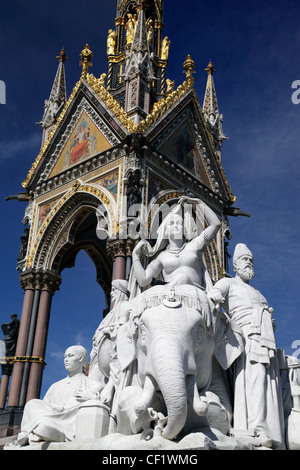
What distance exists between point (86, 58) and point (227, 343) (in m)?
20.0

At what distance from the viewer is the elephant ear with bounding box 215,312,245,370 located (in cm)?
430

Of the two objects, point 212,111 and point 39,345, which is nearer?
point 39,345

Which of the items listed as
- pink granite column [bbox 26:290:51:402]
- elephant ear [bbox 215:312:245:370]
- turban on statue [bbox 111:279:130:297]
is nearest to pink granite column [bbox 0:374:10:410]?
pink granite column [bbox 26:290:51:402]

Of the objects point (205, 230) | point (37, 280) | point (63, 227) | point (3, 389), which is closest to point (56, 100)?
point (63, 227)

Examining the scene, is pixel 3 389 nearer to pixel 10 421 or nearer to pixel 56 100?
pixel 10 421

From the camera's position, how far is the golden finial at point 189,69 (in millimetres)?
21828

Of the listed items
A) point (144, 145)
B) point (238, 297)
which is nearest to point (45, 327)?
point (144, 145)

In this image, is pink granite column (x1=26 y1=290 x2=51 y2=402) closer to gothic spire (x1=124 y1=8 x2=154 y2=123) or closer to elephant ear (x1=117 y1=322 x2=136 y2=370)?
gothic spire (x1=124 y1=8 x2=154 y2=123)

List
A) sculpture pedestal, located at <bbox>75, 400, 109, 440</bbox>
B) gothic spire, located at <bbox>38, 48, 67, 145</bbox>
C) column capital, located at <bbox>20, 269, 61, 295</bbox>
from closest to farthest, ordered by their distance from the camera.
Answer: sculpture pedestal, located at <bbox>75, 400, 109, 440</bbox> < column capital, located at <bbox>20, 269, 61, 295</bbox> < gothic spire, located at <bbox>38, 48, 67, 145</bbox>

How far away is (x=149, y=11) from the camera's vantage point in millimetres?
26781

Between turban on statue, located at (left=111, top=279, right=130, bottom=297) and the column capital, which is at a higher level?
the column capital

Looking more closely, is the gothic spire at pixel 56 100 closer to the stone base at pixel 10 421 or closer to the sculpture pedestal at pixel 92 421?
the stone base at pixel 10 421

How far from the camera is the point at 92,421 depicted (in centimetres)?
413

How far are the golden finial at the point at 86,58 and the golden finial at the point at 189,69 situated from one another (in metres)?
3.90
